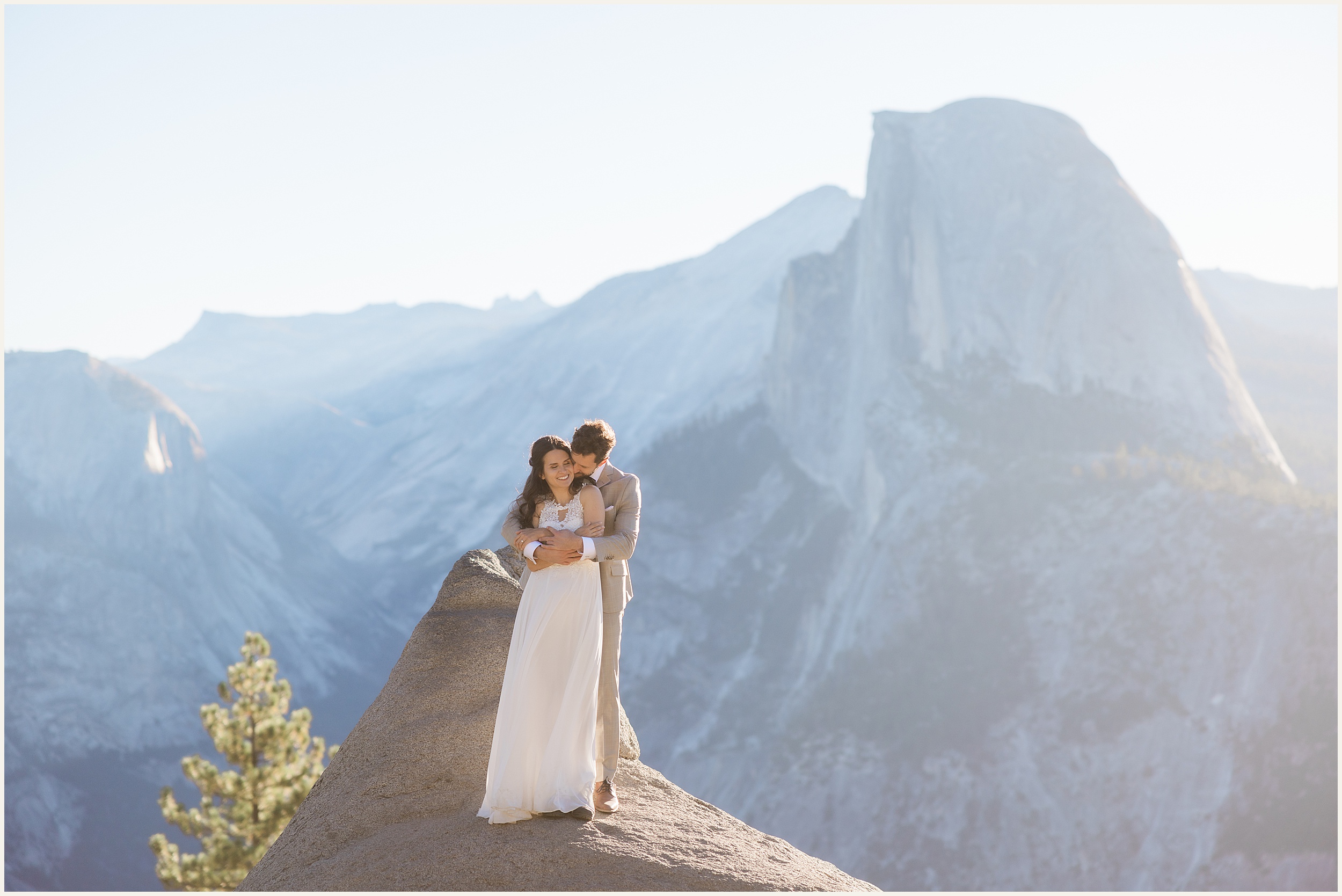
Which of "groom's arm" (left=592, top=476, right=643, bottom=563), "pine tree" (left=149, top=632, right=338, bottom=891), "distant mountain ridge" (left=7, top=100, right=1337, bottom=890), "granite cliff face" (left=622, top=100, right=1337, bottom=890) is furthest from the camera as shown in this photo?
"distant mountain ridge" (left=7, top=100, right=1337, bottom=890)

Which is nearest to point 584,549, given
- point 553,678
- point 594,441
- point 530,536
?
point 530,536

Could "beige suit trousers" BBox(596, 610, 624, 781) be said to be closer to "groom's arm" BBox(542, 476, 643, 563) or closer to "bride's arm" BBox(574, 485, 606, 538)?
"groom's arm" BBox(542, 476, 643, 563)

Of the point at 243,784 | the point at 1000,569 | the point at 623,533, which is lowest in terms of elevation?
the point at 243,784

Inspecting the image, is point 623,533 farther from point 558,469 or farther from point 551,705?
point 551,705

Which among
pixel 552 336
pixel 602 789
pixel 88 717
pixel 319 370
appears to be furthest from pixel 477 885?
pixel 319 370

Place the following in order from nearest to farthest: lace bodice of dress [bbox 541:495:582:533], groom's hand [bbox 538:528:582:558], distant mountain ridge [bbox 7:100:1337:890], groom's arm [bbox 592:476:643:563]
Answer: groom's hand [bbox 538:528:582:558], groom's arm [bbox 592:476:643:563], lace bodice of dress [bbox 541:495:582:533], distant mountain ridge [bbox 7:100:1337:890]

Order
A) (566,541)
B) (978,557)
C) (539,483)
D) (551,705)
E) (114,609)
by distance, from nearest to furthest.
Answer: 1. (566,541)
2. (551,705)
3. (539,483)
4. (978,557)
5. (114,609)

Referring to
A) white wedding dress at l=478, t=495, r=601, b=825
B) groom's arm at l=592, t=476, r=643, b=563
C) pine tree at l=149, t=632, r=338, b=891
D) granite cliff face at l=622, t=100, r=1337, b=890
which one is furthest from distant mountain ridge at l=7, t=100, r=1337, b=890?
groom's arm at l=592, t=476, r=643, b=563
